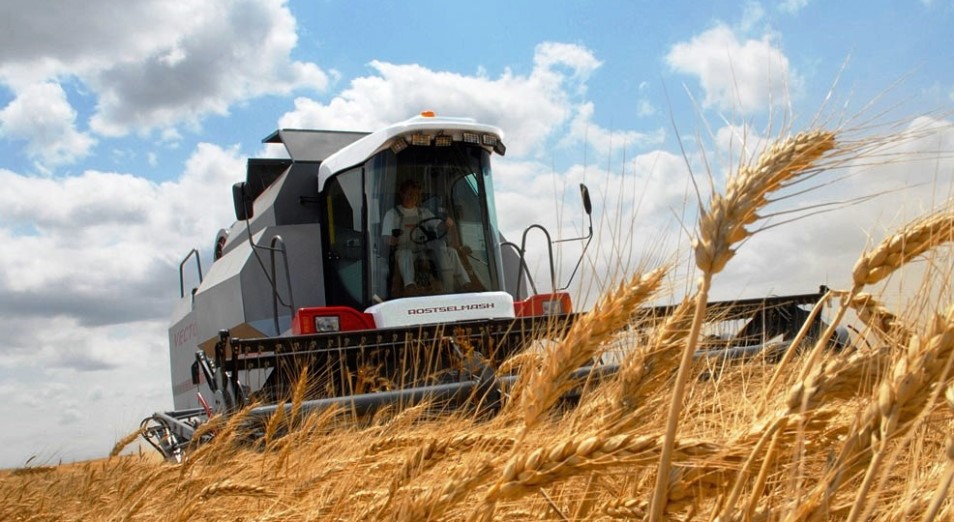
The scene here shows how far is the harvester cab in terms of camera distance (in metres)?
5.83

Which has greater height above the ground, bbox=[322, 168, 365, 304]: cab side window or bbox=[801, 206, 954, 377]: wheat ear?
bbox=[322, 168, 365, 304]: cab side window

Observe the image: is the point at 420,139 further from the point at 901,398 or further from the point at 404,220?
the point at 901,398

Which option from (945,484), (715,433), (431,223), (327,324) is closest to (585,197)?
(431,223)

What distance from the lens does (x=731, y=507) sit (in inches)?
48.8

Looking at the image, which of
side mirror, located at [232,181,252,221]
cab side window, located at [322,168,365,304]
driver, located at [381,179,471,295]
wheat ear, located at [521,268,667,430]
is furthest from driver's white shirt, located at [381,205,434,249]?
wheat ear, located at [521,268,667,430]

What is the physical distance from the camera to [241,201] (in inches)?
307

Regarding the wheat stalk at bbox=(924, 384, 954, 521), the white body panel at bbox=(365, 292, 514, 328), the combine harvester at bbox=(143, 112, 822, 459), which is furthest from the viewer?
the white body panel at bbox=(365, 292, 514, 328)

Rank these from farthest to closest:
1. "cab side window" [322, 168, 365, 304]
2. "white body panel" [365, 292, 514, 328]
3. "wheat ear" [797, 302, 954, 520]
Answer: "cab side window" [322, 168, 365, 304]
"white body panel" [365, 292, 514, 328]
"wheat ear" [797, 302, 954, 520]

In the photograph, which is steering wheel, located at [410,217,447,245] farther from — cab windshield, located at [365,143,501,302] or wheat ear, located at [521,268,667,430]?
wheat ear, located at [521,268,667,430]

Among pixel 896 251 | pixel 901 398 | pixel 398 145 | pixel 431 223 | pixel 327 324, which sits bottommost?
pixel 901 398

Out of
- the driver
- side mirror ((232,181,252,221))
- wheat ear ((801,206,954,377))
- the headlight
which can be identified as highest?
side mirror ((232,181,252,221))

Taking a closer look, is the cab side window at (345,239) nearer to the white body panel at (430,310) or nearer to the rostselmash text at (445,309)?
the white body panel at (430,310)

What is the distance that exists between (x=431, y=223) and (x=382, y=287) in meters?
0.66

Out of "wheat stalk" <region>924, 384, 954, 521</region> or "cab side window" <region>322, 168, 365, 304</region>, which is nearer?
"wheat stalk" <region>924, 384, 954, 521</region>
